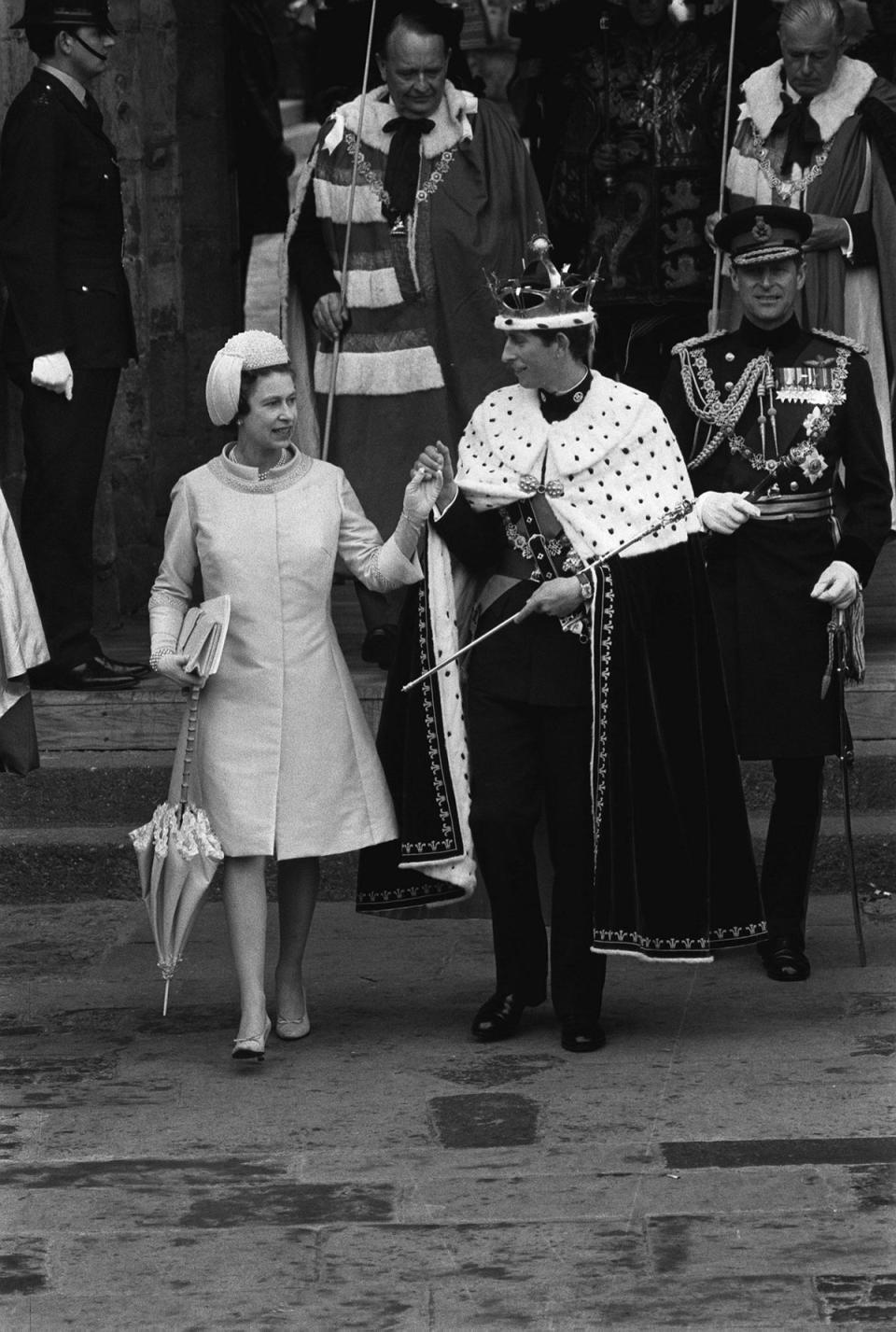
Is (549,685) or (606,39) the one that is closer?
(549,685)

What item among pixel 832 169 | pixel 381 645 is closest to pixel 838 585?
pixel 381 645

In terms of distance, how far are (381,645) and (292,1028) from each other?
217 cm

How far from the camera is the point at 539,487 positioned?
597 centimetres

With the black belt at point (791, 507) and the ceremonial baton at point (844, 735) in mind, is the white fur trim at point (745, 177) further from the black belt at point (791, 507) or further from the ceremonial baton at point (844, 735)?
the ceremonial baton at point (844, 735)

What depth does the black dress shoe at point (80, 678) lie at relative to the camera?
26.3 ft

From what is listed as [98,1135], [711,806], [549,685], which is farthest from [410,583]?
[98,1135]

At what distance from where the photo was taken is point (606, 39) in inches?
362

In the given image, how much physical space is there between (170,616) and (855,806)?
2.53m

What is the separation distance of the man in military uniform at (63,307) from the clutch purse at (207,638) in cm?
217

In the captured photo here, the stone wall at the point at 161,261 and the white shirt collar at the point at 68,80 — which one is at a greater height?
Result: the white shirt collar at the point at 68,80

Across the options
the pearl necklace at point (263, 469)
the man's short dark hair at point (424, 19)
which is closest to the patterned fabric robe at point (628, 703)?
the pearl necklace at point (263, 469)

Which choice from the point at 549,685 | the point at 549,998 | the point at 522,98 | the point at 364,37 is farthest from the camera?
the point at 522,98

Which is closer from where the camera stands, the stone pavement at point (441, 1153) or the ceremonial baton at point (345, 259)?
Answer: the stone pavement at point (441, 1153)

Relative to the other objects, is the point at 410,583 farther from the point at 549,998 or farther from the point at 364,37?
the point at 364,37
